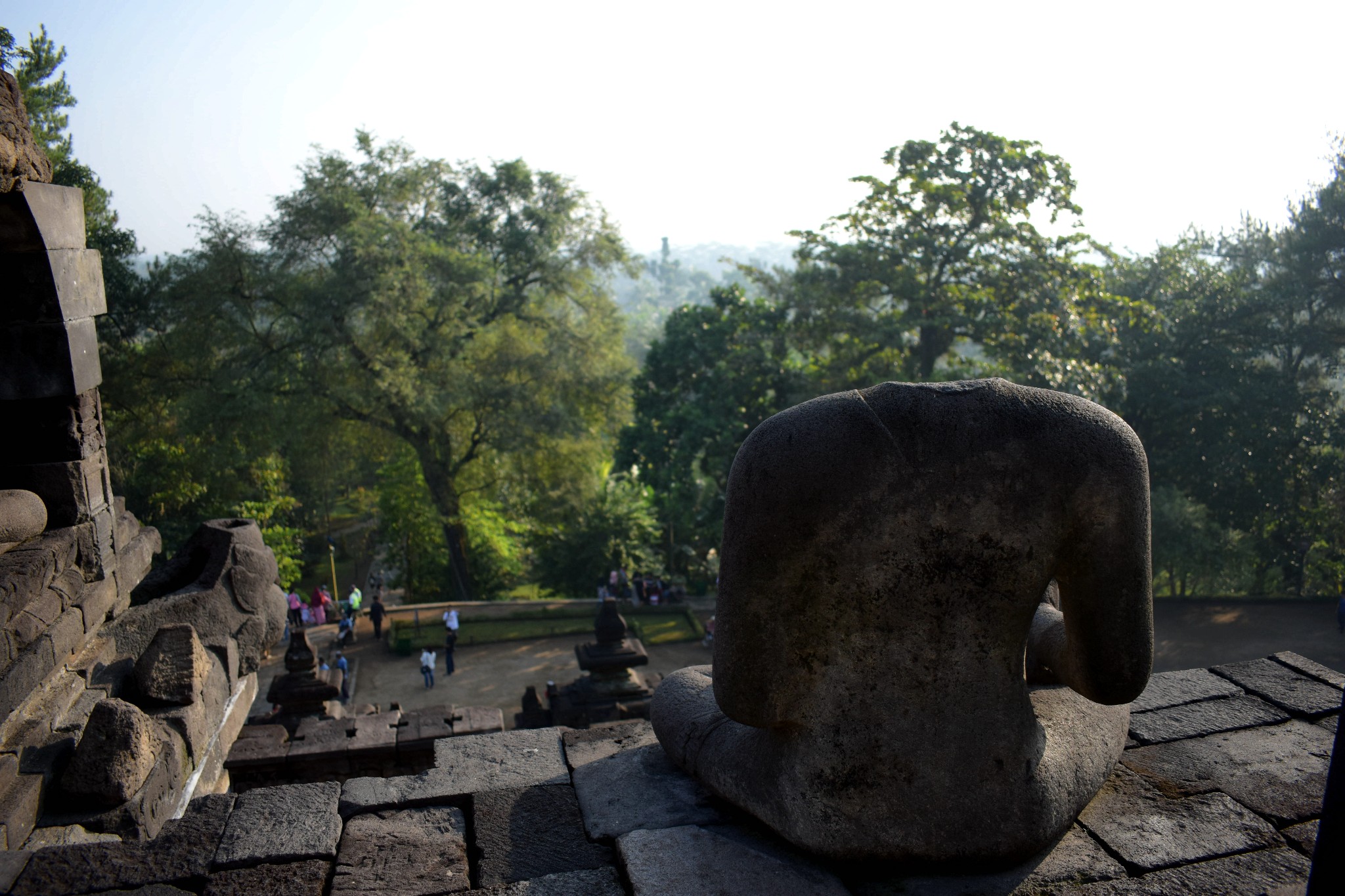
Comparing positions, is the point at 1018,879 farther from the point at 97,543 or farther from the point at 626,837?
the point at 97,543

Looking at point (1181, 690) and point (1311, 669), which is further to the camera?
point (1311, 669)

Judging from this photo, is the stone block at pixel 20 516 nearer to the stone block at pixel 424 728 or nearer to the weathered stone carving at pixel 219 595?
the weathered stone carving at pixel 219 595

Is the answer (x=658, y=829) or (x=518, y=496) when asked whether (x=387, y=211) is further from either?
(x=658, y=829)

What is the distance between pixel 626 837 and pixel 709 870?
35 cm

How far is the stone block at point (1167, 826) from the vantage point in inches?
110

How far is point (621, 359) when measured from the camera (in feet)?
75.7

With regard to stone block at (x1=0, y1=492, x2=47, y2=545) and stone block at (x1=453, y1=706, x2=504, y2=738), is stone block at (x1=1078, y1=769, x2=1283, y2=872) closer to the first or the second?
stone block at (x1=453, y1=706, x2=504, y2=738)

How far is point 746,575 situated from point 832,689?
1.38 ft

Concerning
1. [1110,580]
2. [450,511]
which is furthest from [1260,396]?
[1110,580]

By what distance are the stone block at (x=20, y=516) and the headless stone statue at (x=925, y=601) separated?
377 cm

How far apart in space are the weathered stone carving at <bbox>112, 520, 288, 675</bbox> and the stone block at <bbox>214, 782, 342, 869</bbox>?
116 inches

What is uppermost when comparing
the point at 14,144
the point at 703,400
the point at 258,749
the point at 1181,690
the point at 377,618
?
the point at 14,144

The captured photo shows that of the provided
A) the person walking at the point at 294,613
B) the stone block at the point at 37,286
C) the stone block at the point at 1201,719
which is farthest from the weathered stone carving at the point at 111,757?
the person walking at the point at 294,613

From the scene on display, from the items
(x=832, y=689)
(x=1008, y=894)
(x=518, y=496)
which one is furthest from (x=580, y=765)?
(x=518, y=496)
